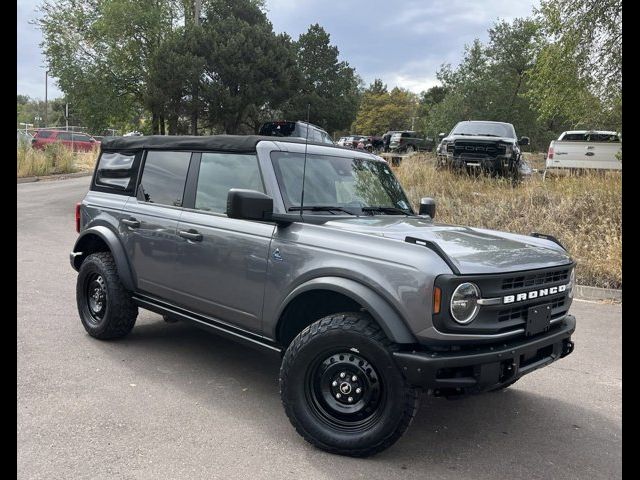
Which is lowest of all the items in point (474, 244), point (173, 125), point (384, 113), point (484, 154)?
point (474, 244)

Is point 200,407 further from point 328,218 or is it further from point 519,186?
Result: point 519,186

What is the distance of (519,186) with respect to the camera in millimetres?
12117

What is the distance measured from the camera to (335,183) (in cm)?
426

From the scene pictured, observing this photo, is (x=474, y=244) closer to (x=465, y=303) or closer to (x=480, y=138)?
(x=465, y=303)

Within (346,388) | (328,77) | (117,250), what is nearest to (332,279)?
(346,388)

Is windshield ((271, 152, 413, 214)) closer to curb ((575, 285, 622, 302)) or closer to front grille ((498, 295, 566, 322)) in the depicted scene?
front grille ((498, 295, 566, 322))

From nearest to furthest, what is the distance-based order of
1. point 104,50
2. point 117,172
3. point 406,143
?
point 117,172 → point 104,50 → point 406,143

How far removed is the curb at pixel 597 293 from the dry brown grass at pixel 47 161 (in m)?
19.8

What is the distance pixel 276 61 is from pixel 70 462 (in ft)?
60.4

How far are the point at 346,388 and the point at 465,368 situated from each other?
71cm

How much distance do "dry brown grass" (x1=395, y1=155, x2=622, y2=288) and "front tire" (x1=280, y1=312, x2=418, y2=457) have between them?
635cm

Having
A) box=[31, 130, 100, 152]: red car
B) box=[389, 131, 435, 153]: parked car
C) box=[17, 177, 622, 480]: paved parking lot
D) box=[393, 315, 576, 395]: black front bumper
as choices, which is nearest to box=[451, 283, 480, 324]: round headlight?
box=[393, 315, 576, 395]: black front bumper

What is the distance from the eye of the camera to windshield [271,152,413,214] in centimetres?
405

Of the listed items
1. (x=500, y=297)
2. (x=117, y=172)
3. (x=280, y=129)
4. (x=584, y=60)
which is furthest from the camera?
(x=280, y=129)
